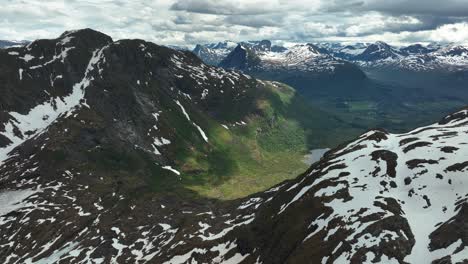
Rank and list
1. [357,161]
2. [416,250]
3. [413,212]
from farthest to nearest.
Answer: [357,161]
[413,212]
[416,250]

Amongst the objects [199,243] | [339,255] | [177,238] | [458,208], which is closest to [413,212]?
[458,208]

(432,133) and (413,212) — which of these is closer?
(413,212)

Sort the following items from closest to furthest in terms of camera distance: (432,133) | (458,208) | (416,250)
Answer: (416,250) → (458,208) → (432,133)

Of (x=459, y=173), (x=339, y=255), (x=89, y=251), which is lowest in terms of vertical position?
(x=89, y=251)

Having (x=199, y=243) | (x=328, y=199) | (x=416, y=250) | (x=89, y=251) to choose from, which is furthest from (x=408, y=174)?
(x=89, y=251)

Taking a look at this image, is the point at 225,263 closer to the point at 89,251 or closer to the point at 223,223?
the point at 223,223

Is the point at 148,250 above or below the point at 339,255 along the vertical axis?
below

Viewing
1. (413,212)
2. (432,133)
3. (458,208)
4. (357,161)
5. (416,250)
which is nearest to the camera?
(416,250)

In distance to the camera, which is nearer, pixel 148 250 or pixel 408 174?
pixel 408 174

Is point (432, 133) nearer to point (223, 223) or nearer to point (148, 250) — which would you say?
point (223, 223)
